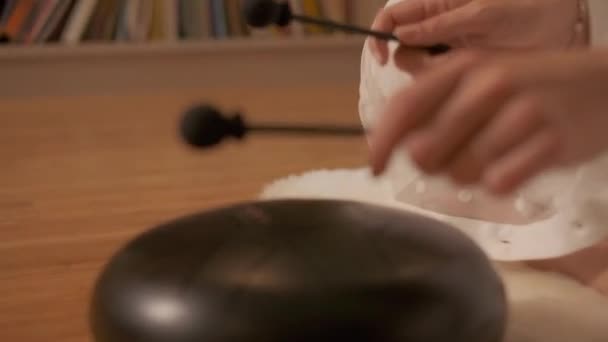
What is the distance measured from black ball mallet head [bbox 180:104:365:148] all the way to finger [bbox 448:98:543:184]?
0.27 ft

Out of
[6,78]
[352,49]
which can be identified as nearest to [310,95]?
[352,49]

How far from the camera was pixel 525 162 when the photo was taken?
330 millimetres

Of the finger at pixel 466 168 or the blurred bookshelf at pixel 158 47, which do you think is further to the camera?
the blurred bookshelf at pixel 158 47

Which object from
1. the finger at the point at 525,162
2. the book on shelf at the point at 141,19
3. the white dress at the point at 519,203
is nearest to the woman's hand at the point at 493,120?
the finger at the point at 525,162

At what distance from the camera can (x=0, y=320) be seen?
2.00 feet

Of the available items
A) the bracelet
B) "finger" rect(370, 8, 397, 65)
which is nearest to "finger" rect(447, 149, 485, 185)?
"finger" rect(370, 8, 397, 65)

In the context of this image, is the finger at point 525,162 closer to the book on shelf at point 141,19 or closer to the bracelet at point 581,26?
the bracelet at point 581,26

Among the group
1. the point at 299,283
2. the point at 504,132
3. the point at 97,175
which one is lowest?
the point at 97,175

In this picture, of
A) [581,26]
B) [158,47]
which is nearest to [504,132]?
[581,26]

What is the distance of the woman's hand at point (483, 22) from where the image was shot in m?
0.62

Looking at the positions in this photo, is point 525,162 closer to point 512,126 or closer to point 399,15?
point 512,126

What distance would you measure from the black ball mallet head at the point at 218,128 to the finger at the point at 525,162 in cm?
10

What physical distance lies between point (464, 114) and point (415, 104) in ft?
0.07

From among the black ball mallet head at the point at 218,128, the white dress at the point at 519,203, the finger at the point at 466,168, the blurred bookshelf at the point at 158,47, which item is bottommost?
the blurred bookshelf at the point at 158,47
